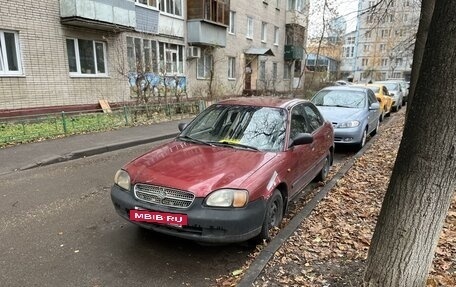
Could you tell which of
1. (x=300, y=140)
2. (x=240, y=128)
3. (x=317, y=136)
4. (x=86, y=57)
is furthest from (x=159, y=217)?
(x=86, y=57)

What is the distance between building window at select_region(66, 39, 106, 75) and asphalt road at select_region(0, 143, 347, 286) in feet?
31.3

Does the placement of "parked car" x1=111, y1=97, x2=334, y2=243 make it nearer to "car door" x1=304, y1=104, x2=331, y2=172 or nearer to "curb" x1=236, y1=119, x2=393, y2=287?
"curb" x1=236, y1=119, x2=393, y2=287

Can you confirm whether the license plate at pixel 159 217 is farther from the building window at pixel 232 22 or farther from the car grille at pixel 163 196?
the building window at pixel 232 22

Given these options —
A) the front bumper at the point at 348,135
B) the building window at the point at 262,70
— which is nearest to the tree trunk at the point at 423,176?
the front bumper at the point at 348,135

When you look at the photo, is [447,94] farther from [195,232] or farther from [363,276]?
[195,232]

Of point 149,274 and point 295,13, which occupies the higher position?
point 295,13

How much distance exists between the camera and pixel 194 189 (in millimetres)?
3279

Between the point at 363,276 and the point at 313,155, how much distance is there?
8.93 ft

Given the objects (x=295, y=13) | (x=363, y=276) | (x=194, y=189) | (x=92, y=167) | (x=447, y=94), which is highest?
(x=295, y=13)

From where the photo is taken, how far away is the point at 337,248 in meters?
3.57

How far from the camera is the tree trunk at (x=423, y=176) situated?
7.11ft

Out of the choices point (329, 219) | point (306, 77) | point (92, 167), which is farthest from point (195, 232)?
point (306, 77)

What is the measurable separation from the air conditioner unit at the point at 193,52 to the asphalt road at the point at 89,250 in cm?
1558

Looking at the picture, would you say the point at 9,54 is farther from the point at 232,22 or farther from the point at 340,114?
the point at 232,22
